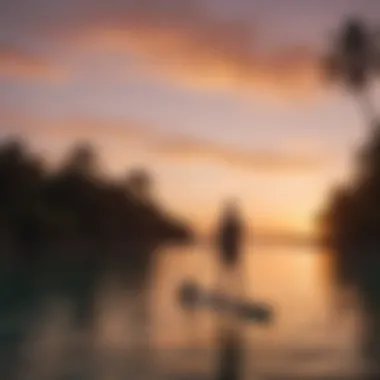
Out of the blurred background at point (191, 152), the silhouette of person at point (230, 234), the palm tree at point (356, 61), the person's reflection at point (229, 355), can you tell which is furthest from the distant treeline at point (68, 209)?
the palm tree at point (356, 61)

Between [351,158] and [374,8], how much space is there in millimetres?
436

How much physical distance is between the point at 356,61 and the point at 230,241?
63 centimetres

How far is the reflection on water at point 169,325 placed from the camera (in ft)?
5.83

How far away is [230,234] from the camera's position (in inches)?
88.4

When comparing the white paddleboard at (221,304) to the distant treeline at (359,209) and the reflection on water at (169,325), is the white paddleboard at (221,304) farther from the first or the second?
the distant treeline at (359,209)

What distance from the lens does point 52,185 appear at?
234cm

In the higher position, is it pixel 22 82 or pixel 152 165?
pixel 22 82

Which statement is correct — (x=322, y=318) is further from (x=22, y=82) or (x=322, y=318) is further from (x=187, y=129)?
(x=22, y=82)

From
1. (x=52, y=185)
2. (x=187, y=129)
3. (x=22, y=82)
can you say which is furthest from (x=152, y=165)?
(x=22, y=82)

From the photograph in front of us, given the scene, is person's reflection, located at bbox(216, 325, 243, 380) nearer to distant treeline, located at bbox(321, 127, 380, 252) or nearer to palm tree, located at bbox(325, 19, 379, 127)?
distant treeline, located at bbox(321, 127, 380, 252)

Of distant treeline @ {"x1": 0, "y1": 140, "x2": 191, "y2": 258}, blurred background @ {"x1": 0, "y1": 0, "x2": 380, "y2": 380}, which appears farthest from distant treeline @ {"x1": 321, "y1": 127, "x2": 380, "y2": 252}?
distant treeline @ {"x1": 0, "y1": 140, "x2": 191, "y2": 258}

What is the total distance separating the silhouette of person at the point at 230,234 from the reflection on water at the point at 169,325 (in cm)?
4

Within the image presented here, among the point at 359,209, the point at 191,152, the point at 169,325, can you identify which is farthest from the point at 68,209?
the point at 359,209

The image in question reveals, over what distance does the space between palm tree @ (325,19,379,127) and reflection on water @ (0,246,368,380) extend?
0.46 meters
